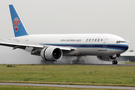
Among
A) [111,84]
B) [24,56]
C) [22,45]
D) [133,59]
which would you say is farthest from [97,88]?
[133,59]

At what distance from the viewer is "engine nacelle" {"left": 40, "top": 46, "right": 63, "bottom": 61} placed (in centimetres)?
4538

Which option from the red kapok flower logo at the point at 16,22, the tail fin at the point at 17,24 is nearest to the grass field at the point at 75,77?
the tail fin at the point at 17,24

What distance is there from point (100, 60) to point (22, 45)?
43.6 feet

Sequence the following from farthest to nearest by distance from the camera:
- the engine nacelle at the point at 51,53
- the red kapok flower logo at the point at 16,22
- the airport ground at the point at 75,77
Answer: the red kapok flower logo at the point at 16,22
the engine nacelle at the point at 51,53
the airport ground at the point at 75,77

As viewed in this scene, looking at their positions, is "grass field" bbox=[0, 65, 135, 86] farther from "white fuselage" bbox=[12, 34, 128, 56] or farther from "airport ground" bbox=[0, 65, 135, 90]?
"white fuselage" bbox=[12, 34, 128, 56]

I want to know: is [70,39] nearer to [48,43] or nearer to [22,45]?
[48,43]

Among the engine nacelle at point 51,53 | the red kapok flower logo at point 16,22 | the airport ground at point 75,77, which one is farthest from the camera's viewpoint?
the red kapok flower logo at point 16,22

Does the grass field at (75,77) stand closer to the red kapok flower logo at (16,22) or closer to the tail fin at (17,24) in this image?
the tail fin at (17,24)

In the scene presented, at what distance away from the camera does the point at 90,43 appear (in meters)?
47.0

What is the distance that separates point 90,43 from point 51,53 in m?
6.06

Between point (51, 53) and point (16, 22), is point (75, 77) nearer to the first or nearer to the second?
point (51, 53)

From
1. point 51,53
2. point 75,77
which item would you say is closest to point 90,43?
point 51,53

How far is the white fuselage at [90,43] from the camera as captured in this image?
45406 millimetres

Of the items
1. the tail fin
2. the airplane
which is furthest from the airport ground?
the tail fin
